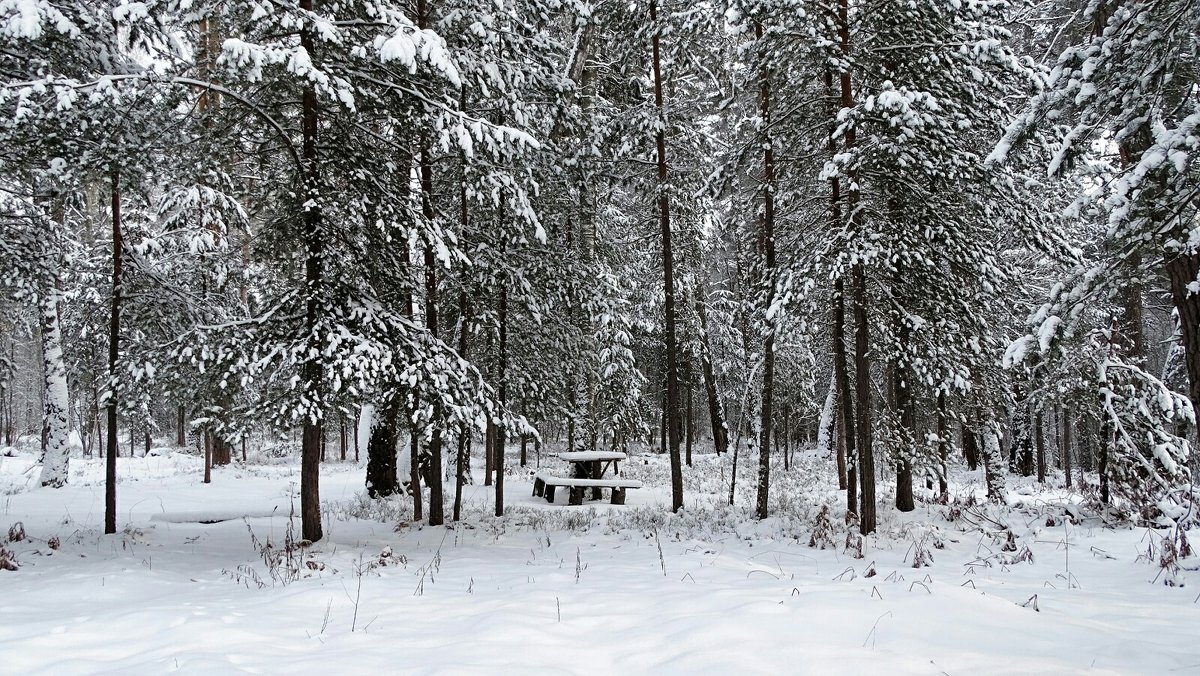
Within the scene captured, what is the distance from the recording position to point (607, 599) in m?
5.70

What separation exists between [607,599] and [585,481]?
28.2ft

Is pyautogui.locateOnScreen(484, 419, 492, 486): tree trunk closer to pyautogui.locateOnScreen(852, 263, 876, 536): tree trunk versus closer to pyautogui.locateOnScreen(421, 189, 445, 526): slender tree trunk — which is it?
pyautogui.locateOnScreen(421, 189, 445, 526): slender tree trunk

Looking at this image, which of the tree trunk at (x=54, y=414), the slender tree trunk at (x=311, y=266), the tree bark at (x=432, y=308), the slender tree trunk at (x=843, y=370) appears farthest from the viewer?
the tree trunk at (x=54, y=414)

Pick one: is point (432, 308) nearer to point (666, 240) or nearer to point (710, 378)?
point (666, 240)

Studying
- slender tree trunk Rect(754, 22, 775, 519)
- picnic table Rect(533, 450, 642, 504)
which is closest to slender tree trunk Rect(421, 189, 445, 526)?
picnic table Rect(533, 450, 642, 504)

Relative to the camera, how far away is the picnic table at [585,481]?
14219 mm

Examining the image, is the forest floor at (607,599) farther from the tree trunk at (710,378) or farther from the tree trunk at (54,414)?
the tree trunk at (710,378)

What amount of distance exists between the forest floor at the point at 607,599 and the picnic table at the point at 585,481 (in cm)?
271

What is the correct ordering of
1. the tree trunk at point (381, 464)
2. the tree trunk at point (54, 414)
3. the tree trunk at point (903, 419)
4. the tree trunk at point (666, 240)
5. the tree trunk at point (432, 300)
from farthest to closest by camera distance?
the tree trunk at point (54, 414) → the tree trunk at point (381, 464) → the tree trunk at point (666, 240) → the tree trunk at point (903, 419) → the tree trunk at point (432, 300)

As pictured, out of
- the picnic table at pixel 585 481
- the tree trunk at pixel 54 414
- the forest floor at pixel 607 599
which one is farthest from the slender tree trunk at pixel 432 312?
the tree trunk at pixel 54 414

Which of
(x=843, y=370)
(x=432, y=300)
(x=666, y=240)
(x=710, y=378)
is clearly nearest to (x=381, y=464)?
(x=432, y=300)

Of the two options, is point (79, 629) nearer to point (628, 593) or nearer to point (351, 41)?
point (628, 593)

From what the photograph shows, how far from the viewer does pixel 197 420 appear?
7.77m

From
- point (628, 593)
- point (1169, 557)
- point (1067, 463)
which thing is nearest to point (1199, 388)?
point (1169, 557)
